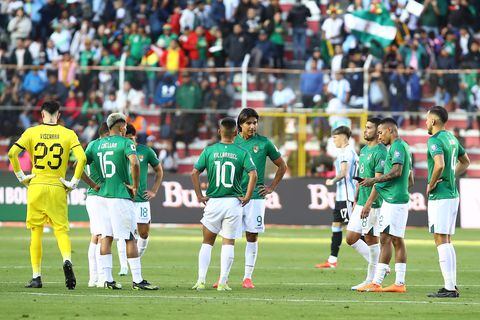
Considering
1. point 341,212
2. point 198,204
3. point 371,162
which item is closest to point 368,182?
point 371,162

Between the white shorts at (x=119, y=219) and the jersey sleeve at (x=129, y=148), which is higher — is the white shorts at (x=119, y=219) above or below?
below

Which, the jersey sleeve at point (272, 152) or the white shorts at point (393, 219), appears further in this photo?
the jersey sleeve at point (272, 152)

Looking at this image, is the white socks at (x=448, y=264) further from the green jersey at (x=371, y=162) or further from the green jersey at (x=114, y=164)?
the green jersey at (x=114, y=164)

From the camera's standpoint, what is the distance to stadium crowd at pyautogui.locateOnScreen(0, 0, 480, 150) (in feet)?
109

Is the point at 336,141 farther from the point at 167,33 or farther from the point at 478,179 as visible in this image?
the point at 167,33

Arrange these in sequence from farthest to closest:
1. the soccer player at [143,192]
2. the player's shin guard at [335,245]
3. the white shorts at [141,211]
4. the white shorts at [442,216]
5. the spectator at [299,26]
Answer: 1. the spectator at [299,26]
2. the player's shin guard at [335,245]
3. the white shorts at [141,211]
4. the soccer player at [143,192]
5. the white shorts at [442,216]

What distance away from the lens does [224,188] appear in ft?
53.7

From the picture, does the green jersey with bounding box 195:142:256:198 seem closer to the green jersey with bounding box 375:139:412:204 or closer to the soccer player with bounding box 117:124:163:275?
the green jersey with bounding box 375:139:412:204

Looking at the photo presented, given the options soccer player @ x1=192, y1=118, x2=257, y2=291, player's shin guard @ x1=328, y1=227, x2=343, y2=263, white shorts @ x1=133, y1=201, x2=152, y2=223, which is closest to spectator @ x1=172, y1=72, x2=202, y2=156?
player's shin guard @ x1=328, y1=227, x2=343, y2=263

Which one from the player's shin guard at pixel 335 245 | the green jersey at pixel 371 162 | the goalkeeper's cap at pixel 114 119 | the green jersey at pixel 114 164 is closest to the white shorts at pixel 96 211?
the green jersey at pixel 114 164

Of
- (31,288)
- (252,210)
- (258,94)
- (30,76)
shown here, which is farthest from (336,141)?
(30,76)

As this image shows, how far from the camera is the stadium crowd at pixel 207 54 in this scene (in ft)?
109

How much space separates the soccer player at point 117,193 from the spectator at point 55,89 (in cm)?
1764

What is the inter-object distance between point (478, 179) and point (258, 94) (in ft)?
20.6
